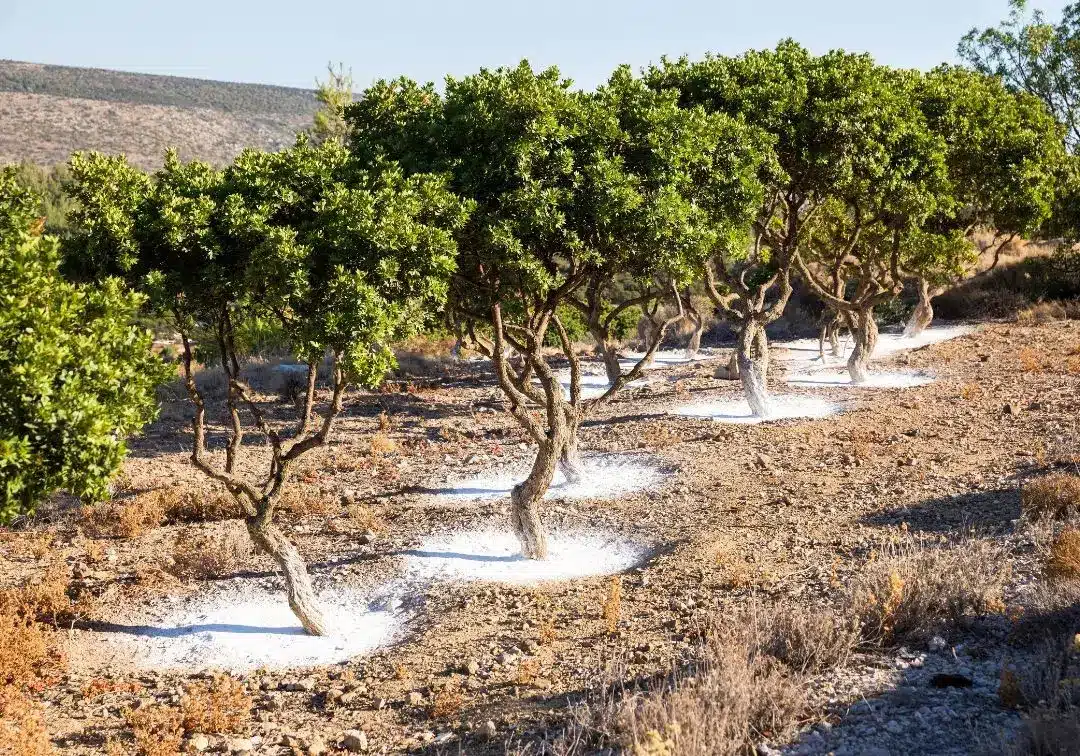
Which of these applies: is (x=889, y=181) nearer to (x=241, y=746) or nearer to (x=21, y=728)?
(x=241, y=746)

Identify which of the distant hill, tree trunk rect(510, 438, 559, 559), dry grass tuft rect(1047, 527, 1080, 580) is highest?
the distant hill

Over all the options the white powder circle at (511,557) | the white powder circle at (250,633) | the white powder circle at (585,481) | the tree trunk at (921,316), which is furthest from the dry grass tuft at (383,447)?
the tree trunk at (921,316)

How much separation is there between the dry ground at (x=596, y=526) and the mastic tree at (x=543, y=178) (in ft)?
7.84

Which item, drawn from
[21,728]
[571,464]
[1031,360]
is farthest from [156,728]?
[1031,360]

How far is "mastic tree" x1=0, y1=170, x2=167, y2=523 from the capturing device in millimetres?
5840

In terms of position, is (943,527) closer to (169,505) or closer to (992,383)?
(992,383)

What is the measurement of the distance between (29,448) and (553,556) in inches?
286

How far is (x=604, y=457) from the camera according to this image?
16578mm

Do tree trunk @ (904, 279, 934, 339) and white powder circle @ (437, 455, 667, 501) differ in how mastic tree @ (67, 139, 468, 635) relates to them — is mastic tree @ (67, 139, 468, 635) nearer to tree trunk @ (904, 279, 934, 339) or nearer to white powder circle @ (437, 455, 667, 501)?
white powder circle @ (437, 455, 667, 501)

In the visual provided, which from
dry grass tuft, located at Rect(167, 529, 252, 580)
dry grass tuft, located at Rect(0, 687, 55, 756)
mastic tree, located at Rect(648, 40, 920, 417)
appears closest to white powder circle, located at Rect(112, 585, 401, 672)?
dry grass tuft, located at Rect(167, 529, 252, 580)

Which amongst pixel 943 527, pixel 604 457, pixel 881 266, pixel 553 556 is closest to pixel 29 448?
pixel 553 556

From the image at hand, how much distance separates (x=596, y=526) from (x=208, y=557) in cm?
544

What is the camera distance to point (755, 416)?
1859 cm

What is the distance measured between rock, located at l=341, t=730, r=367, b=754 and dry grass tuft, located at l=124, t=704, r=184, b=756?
52.7 inches
